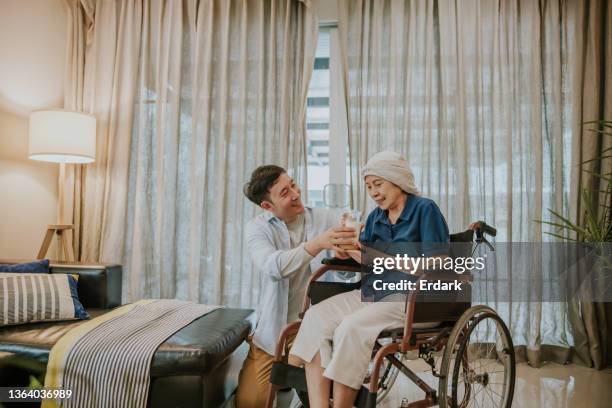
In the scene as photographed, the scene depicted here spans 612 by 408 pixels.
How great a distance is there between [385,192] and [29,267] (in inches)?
72.1

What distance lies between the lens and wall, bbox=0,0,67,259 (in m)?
2.83

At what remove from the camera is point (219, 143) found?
314 cm

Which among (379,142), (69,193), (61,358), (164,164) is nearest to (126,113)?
(164,164)

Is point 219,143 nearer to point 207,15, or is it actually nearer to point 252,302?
point 207,15

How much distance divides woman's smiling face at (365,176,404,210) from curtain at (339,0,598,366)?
121 cm

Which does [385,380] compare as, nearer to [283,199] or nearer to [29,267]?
[283,199]

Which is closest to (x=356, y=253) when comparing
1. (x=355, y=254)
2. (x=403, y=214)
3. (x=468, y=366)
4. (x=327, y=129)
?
(x=355, y=254)

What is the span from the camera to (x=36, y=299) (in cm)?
203

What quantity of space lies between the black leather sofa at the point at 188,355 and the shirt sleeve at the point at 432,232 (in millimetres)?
893

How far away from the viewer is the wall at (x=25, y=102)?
283 cm

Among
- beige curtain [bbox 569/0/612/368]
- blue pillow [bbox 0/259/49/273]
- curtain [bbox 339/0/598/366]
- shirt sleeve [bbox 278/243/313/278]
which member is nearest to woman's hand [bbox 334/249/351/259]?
shirt sleeve [bbox 278/243/313/278]

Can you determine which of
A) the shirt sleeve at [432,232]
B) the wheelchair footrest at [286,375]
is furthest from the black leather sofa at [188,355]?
the shirt sleeve at [432,232]

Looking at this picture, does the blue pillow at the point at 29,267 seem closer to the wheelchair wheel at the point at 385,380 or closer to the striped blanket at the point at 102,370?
the striped blanket at the point at 102,370

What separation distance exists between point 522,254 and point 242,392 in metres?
1.95
